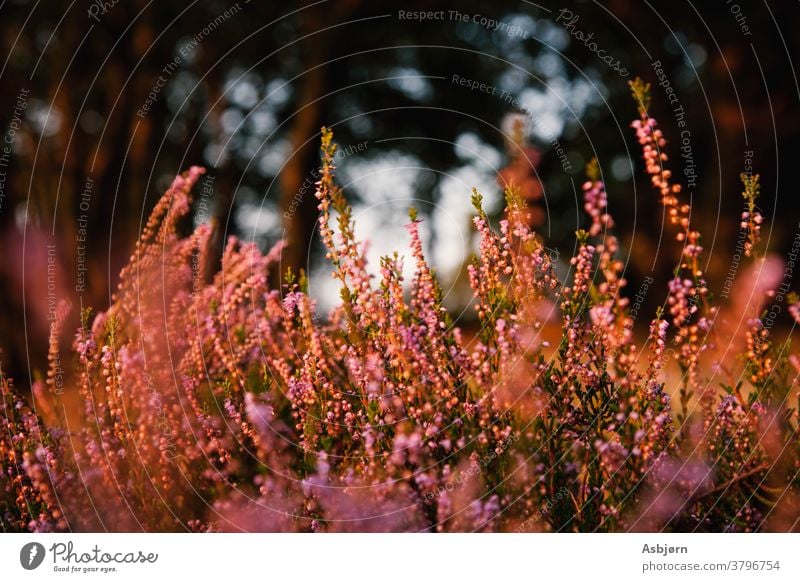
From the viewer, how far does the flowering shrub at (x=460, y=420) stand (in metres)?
2.87

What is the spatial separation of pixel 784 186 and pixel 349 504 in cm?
453

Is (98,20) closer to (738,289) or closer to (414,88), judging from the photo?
(414,88)

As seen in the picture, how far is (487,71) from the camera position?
28.4 feet

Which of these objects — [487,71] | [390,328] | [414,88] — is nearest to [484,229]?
[390,328]
